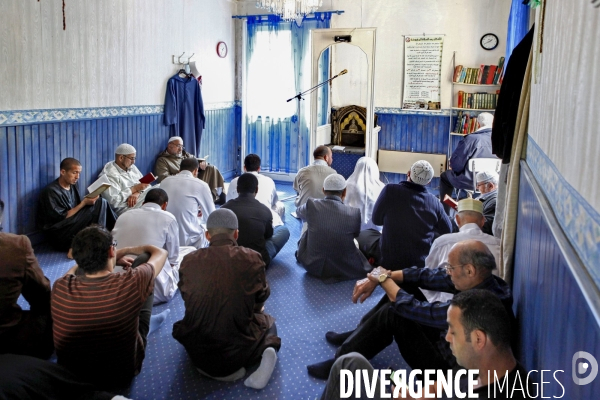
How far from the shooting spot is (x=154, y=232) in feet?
13.4

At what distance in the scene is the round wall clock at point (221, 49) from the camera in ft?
28.2

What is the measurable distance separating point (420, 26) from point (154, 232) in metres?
5.68

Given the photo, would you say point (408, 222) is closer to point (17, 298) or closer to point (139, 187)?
point (17, 298)

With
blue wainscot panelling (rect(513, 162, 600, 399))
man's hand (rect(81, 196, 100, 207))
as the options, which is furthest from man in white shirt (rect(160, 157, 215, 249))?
blue wainscot panelling (rect(513, 162, 600, 399))

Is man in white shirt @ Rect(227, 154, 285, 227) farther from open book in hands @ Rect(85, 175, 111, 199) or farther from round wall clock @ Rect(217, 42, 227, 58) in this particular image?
round wall clock @ Rect(217, 42, 227, 58)

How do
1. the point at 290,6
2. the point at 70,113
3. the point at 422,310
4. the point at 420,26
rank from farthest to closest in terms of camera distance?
1. the point at 420,26
2. the point at 290,6
3. the point at 70,113
4. the point at 422,310

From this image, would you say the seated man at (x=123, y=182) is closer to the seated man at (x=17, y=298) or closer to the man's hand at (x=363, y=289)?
the seated man at (x=17, y=298)

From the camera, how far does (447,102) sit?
8.16 m

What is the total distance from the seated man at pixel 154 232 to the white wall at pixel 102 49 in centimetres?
185

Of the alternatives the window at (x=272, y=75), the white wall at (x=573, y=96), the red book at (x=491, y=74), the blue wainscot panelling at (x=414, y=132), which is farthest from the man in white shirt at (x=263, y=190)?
the white wall at (x=573, y=96)

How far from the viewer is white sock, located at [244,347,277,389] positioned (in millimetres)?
3029

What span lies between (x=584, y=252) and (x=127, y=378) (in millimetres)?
2538

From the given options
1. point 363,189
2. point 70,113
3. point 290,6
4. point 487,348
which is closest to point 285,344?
point 487,348

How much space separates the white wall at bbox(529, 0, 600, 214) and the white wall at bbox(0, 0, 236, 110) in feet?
15.0
